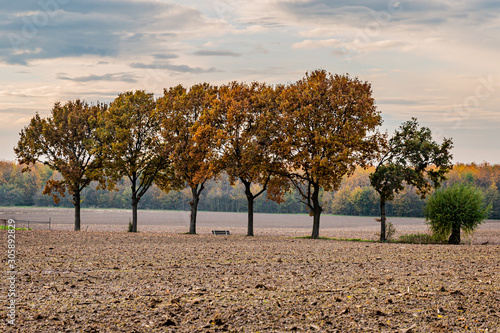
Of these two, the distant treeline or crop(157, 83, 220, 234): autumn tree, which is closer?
crop(157, 83, 220, 234): autumn tree

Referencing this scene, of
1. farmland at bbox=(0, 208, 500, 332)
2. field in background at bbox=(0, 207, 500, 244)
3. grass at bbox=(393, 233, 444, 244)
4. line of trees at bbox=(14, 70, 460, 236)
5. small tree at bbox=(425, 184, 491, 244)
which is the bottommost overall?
field in background at bbox=(0, 207, 500, 244)

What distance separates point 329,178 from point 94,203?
510 ft

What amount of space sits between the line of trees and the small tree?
2.37 m

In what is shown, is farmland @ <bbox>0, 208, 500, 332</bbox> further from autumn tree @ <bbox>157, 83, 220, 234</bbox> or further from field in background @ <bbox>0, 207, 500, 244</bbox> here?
field in background @ <bbox>0, 207, 500, 244</bbox>

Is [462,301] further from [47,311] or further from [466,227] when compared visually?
[466,227]

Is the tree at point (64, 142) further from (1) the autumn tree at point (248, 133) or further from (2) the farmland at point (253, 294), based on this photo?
(2) the farmland at point (253, 294)

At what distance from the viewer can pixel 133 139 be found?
4703 cm

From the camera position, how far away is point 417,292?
545 inches

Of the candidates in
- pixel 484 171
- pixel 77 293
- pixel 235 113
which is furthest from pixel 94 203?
pixel 77 293

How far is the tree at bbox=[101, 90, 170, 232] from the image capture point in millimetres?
45562

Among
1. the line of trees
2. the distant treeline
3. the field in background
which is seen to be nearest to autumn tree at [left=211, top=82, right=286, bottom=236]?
the line of trees

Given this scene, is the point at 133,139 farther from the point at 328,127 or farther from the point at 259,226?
the point at 259,226

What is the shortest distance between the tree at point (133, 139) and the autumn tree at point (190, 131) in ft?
5.29

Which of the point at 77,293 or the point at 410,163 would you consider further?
the point at 410,163
